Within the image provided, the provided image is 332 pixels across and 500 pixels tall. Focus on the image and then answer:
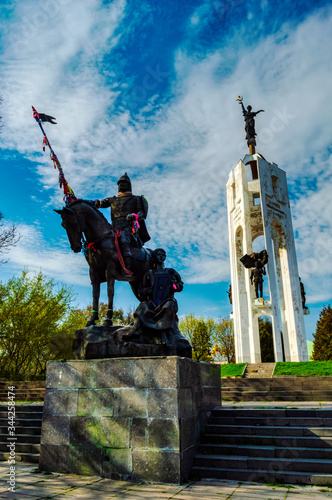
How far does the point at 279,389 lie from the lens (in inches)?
546

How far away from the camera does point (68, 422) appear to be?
6.06 meters

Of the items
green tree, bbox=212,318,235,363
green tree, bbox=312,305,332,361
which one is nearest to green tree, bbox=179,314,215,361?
green tree, bbox=212,318,235,363

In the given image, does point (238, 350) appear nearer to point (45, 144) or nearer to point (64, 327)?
point (64, 327)

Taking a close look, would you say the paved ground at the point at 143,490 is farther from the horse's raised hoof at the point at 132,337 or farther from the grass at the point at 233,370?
the grass at the point at 233,370

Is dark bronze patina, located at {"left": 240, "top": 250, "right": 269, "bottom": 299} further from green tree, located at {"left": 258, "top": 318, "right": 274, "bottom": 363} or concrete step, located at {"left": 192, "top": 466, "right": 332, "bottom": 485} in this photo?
concrete step, located at {"left": 192, "top": 466, "right": 332, "bottom": 485}

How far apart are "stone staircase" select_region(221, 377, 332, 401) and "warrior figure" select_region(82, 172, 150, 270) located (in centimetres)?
780

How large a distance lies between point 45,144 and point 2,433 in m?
6.88

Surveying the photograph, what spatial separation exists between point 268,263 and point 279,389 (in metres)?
14.9

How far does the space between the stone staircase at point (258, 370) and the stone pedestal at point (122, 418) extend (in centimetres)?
1667

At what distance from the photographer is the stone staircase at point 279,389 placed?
12.6 meters

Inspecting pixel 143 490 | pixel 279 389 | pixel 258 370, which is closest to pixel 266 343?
pixel 258 370

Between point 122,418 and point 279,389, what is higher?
point 122,418

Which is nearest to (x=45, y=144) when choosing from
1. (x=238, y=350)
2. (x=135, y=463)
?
(x=135, y=463)

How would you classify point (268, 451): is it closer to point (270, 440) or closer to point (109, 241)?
point (270, 440)
